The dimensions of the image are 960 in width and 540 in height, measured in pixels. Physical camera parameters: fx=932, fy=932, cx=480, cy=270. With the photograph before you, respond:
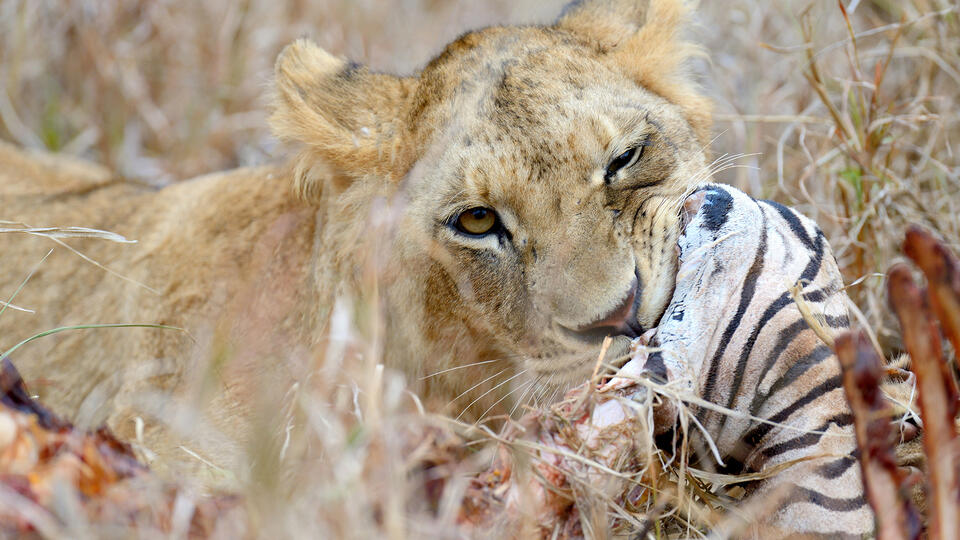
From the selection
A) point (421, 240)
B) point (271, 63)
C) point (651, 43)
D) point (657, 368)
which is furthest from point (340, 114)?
point (271, 63)

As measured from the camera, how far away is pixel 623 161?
→ 7.80 feet

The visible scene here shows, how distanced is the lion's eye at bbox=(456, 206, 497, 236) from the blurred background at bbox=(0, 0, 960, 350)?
1.46 meters

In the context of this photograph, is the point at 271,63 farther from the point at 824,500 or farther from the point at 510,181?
the point at 824,500

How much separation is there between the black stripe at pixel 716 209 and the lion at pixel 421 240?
136 mm

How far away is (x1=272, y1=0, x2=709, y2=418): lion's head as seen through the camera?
7.16 feet

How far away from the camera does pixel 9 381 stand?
172cm

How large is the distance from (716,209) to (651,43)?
0.93 metres

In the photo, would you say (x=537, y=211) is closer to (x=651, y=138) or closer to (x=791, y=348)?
(x=651, y=138)

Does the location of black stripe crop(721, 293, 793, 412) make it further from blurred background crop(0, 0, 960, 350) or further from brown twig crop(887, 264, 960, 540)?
blurred background crop(0, 0, 960, 350)

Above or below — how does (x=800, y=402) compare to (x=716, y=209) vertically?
below

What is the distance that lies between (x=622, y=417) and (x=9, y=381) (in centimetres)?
115

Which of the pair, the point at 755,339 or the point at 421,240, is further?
the point at 421,240

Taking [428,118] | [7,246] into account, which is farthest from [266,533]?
[7,246]

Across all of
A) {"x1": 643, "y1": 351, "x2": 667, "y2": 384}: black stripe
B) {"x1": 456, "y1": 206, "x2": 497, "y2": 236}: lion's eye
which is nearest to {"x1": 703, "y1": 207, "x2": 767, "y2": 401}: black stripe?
{"x1": 643, "y1": 351, "x2": 667, "y2": 384}: black stripe
